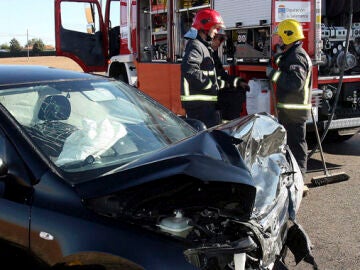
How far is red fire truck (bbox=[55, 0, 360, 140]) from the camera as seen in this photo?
6.10 meters

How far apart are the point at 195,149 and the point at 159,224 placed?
1.28 ft

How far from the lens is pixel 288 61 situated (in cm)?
534

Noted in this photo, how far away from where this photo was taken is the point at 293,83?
17.3 feet

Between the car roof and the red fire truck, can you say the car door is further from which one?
the red fire truck

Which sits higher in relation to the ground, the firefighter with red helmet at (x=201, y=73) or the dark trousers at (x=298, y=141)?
the firefighter with red helmet at (x=201, y=73)

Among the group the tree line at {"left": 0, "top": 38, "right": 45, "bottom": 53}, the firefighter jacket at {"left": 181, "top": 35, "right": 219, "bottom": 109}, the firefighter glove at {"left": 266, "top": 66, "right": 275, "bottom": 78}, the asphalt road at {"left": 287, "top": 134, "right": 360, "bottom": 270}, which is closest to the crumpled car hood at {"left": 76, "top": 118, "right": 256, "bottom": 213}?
the asphalt road at {"left": 287, "top": 134, "right": 360, "bottom": 270}

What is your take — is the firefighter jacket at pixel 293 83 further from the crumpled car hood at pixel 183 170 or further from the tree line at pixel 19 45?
the tree line at pixel 19 45

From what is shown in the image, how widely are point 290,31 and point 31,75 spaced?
3.21 m

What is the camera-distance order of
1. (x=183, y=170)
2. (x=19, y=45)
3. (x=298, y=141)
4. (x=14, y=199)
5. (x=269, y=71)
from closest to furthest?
(x=183, y=170) → (x=14, y=199) → (x=298, y=141) → (x=269, y=71) → (x=19, y=45)

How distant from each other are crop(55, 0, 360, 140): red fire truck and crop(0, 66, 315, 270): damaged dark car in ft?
11.6

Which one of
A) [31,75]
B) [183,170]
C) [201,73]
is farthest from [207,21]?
[183,170]

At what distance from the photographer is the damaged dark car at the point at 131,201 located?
7.18 ft

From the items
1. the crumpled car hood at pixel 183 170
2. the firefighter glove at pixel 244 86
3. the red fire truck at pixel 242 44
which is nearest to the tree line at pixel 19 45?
the red fire truck at pixel 242 44

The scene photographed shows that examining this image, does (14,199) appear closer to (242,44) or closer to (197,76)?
(197,76)
